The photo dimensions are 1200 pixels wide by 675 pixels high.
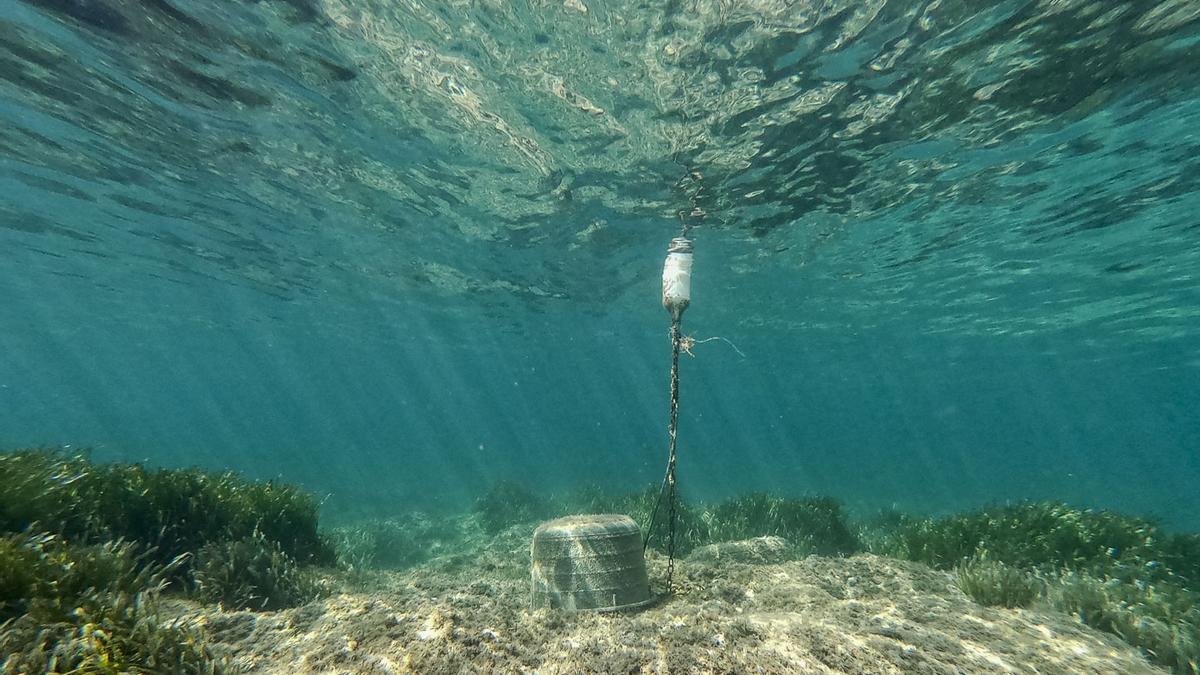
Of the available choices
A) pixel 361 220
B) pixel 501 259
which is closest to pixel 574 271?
pixel 501 259

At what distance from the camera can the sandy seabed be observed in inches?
159

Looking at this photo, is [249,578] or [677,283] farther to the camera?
[677,283]

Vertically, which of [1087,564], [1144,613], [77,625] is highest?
[77,625]

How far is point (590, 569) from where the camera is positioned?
5.99 meters

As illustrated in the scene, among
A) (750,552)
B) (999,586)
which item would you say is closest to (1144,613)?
(999,586)

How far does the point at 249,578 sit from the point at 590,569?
417cm

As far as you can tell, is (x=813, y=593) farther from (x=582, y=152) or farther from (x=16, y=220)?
(x=16, y=220)

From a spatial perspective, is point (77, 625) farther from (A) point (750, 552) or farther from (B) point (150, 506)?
(A) point (750, 552)

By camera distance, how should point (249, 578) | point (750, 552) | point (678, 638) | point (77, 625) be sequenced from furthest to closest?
point (750, 552)
point (249, 578)
point (678, 638)
point (77, 625)

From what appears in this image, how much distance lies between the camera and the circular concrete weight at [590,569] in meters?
→ 5.97

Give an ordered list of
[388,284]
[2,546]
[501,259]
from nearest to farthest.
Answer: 1. [2,546]
2. [501,259]
3. [388,284]

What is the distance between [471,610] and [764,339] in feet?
130

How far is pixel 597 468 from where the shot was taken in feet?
147

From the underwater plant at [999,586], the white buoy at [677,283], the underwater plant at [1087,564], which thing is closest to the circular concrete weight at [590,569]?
the white buoy at [677,283]
